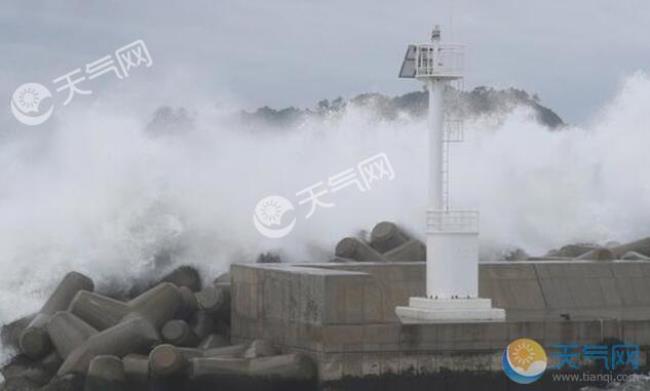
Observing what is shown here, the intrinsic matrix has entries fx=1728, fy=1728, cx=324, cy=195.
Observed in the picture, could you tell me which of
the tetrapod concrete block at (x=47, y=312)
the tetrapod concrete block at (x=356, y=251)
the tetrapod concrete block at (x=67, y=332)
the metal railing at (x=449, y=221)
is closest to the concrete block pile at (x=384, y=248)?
the tetrapod concrete block at (x=356, y=251)

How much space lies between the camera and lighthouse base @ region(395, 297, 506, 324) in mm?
20078

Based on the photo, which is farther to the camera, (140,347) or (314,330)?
(140,347)

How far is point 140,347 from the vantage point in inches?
822

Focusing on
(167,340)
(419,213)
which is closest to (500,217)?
(419,213)

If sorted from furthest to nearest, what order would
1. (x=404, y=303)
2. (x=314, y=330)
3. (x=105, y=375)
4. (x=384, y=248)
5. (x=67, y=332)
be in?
1. (x=384, y=248)
2. (x=67, y=332)
3. (x=404, y=303)
4. (x=105, y=375)
5. (x=314, y=330)

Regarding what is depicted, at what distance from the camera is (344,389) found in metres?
19.5

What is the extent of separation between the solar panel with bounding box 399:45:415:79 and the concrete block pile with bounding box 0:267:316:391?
3.61 metres

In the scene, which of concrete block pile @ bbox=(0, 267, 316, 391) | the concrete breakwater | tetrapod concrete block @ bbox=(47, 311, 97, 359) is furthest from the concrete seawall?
tetrapod concrete block @ bbox=(47, 311, 97, 359)

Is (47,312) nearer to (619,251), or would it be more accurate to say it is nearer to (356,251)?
(356,251)

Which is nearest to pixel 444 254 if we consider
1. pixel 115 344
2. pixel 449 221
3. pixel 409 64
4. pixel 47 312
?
pixel 449 221

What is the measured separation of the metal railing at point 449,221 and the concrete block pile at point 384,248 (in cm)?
470

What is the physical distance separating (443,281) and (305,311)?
1.65 m

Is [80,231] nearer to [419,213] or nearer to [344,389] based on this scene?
[419,213]

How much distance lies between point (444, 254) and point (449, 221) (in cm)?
39
